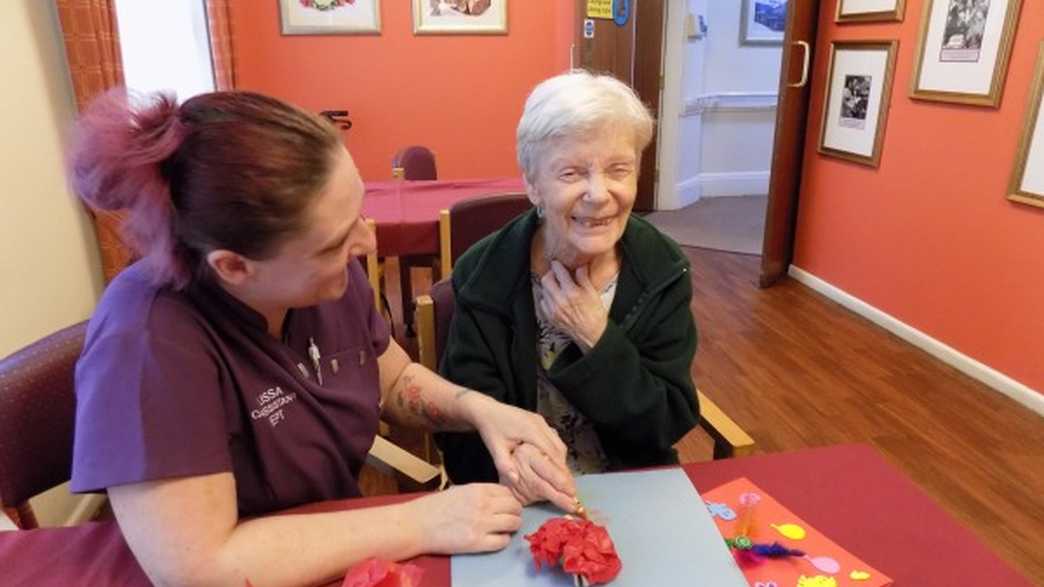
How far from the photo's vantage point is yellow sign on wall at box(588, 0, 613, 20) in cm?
479

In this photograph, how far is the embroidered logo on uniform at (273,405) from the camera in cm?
89

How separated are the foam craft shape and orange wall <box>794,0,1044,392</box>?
7.67ft

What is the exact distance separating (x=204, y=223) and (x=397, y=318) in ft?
9.33

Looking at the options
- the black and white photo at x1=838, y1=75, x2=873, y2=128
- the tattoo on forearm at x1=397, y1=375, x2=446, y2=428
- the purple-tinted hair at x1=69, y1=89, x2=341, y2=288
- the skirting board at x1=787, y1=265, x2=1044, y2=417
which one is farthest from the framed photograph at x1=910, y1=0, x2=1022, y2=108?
the purple-tinted hair at x1=69, y1=89, x2=341, y2=288

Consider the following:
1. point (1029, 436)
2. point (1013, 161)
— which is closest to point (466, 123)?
point (1013, 161)

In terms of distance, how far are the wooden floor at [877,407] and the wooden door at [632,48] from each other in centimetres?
195

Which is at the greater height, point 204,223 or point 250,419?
point 204,223

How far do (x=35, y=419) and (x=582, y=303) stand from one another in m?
0.85

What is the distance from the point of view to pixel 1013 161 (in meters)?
2.66

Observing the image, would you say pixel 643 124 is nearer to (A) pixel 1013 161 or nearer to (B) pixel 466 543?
(B) pixel 466 543

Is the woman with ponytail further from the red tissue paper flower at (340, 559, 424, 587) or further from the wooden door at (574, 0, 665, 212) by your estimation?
the wooden door at (574, 0, 665, 212)

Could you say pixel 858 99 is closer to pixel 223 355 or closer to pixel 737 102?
pixel 737 102

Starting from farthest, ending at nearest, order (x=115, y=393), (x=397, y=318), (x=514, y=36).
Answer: (x=514, y=36)
(x=397, y=318)
(x=115, y=393)

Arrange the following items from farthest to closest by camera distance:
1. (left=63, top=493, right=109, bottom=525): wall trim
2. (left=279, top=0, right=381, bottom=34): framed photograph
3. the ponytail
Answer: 1. (left=279, top=0, right=381, bottom=34): framed photograph
2. (left=63, top=493, right=109, bottom=525): wall trim
3. the ponytail
